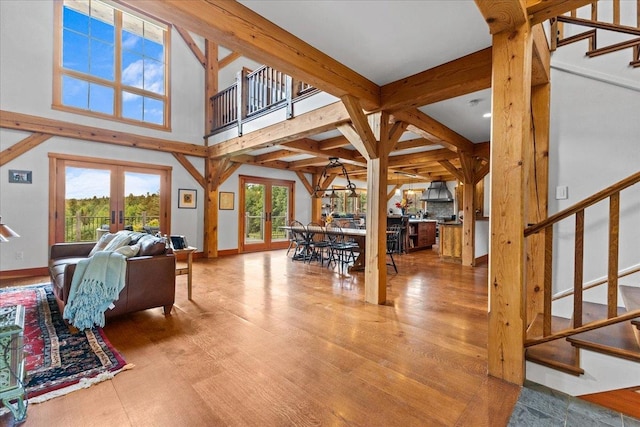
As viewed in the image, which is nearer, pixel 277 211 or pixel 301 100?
pixel 301 100

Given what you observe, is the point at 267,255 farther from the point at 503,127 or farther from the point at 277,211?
the point at 503,127

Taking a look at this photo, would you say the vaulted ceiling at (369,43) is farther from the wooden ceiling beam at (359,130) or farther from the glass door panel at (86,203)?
the glass door panel at (86,203)

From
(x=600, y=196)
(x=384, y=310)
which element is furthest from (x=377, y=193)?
(x=600, y=196)

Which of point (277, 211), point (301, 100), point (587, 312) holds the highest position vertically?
point (301, 100)

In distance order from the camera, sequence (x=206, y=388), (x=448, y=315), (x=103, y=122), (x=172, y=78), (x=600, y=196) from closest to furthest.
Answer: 1. (x=600, y=196)
2. (x=206, y=388)
3. (x=448, y=315)
4. (x=103, y=122)
5. (x=172, y=78)

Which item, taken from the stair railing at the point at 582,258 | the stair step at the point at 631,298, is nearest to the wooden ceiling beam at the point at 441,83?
the stair railing at the point at 582,258

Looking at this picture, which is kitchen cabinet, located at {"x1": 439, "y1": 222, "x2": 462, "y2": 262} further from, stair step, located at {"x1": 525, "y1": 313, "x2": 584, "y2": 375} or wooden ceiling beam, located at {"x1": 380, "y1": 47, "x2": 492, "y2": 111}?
stair step, located at {"x1": 525, "y1": 313, "x2": 584, "y2": 375}

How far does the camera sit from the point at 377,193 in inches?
141

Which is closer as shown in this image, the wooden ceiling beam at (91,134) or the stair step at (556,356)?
the stair step at (556,356)

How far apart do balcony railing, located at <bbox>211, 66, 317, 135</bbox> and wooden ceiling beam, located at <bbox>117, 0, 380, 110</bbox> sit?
4.68ft

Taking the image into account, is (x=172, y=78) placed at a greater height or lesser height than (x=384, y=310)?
greater

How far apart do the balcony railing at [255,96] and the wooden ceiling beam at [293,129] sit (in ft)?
0.74

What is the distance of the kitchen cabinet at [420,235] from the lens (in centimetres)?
814

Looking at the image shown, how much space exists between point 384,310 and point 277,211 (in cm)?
589
